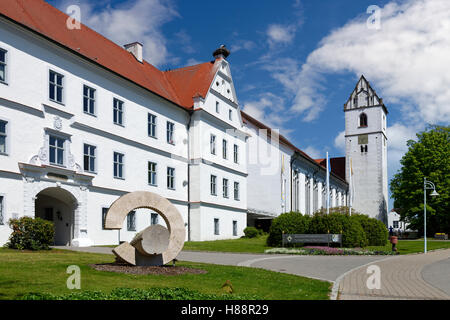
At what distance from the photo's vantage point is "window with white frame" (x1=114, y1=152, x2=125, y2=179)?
32125 millimetres

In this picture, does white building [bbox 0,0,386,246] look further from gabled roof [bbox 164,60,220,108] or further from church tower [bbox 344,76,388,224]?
church tower [bbox 344,76,388,224]

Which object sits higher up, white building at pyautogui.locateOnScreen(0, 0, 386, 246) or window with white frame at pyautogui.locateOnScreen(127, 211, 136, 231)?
white building at pyautogui.locateOnScreen(0, 0, 386, 246)

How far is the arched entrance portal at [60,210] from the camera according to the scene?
28.2 meters

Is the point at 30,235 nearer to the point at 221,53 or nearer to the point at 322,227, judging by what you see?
the point at 322,227

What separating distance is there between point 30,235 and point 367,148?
7235 cm

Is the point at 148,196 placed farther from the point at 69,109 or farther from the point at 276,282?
the point at 69,109

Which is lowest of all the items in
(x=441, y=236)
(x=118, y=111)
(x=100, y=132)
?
(x=441, y=236)

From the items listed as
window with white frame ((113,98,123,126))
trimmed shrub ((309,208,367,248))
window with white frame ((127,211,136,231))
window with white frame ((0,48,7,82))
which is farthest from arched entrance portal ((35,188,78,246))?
trimmed shrub ((309,208,367,248))

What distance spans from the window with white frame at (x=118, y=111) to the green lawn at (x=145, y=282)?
17.9 metres

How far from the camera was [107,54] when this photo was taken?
34.2m

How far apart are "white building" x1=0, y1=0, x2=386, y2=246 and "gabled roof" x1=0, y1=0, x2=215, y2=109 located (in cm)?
12

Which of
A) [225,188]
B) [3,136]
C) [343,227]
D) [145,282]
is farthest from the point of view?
[225,188]

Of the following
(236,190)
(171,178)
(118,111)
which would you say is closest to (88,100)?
(118,111)

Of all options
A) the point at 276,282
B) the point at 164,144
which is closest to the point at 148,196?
the point at 276,282
